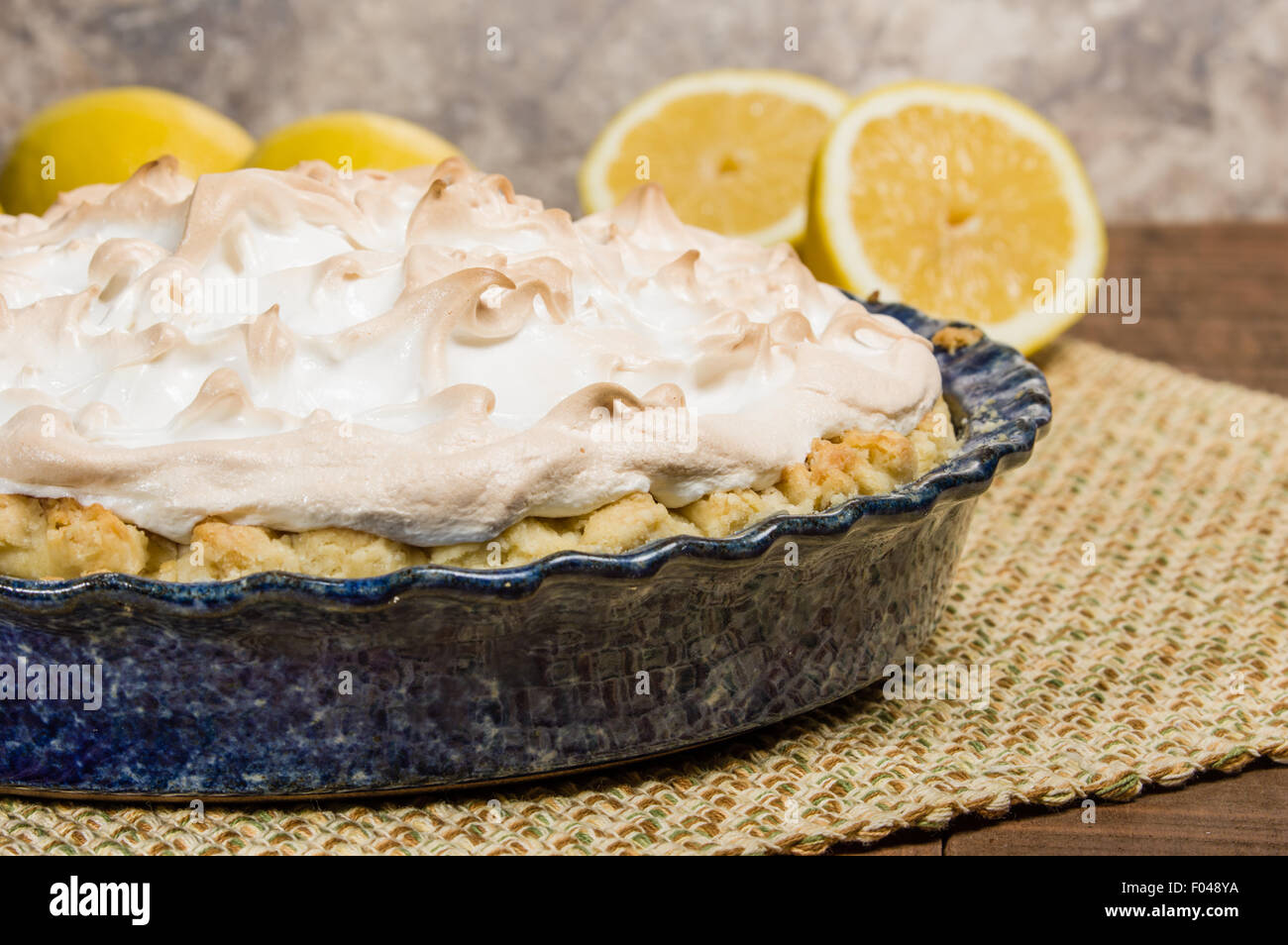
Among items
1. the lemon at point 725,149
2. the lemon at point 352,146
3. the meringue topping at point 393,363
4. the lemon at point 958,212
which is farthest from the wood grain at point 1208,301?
the meringue topping at point 393,363

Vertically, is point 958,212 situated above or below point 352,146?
below

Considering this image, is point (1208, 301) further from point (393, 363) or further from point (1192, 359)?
point (393, 363)

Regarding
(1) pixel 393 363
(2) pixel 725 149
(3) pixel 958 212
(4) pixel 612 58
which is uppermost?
(4) pixel 612 58

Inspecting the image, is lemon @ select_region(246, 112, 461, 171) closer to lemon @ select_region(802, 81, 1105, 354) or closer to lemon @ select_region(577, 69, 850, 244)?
lemon @ select_region(577, 69, 850, 244)

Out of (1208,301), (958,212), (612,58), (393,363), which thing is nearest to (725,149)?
(958,212)

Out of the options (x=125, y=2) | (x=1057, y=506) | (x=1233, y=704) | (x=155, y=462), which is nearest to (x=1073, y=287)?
(x=1057, y=506)

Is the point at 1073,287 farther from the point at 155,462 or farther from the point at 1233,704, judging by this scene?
the point at 155,462
